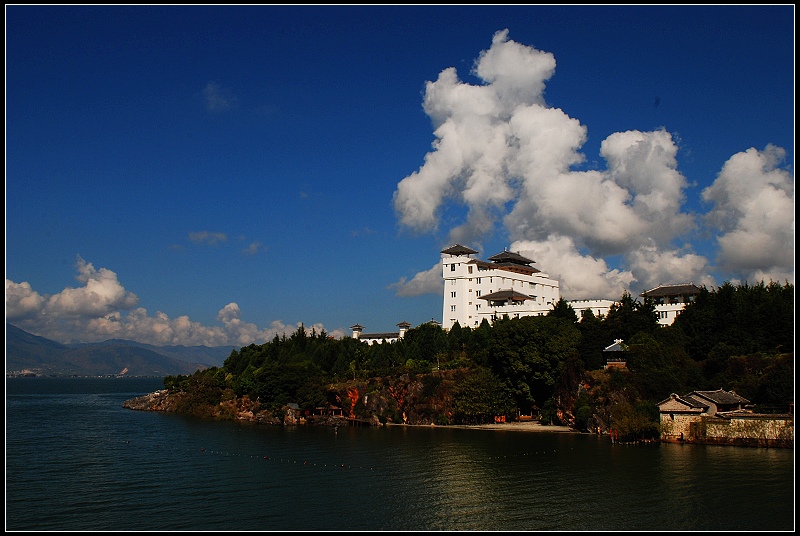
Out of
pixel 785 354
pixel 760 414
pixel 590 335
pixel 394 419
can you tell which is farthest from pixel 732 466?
pixel 394 419

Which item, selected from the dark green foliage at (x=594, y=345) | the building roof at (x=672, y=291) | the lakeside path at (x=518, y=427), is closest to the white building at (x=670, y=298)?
the building roof at (x=672, y=291)

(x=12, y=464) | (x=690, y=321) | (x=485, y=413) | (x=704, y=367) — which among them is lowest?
(x=12, y=464)

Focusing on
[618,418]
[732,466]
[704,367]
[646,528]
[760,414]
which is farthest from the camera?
[704,367]

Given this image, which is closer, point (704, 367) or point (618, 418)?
point (618, 418)

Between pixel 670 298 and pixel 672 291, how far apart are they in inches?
33.1

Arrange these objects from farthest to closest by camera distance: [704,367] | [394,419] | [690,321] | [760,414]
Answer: [394,419] → [690,321] → [704,367] → [760,414]

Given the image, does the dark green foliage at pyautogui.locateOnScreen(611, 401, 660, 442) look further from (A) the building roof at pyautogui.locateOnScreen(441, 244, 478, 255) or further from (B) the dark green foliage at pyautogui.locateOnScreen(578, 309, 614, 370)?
(A) the building roof at pyautogui.locateOnScreen(441, 244, 478, 255)

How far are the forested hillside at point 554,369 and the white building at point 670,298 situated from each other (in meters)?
6.16

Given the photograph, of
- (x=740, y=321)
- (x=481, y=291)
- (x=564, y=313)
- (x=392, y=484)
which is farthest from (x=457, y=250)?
(x=392, y=484)

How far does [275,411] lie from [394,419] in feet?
43.9

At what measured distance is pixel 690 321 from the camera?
63250mm

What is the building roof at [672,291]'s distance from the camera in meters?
74.6

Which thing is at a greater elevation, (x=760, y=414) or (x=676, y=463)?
(x=760, y=414)

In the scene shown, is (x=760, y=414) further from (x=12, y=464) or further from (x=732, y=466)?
(x=12, y=464)
